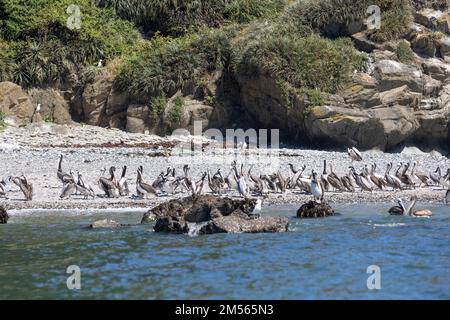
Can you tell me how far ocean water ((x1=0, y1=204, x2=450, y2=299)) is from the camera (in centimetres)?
1180

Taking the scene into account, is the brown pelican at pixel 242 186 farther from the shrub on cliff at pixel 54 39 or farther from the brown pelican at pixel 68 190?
the shrub on cliff at pixel 54 39

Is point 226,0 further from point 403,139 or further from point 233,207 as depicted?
point 233,207

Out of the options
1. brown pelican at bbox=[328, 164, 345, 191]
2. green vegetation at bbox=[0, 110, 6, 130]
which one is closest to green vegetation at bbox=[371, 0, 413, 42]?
brown pelican at bbox=[328, 164, 345, 191]

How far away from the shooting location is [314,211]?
701 inches

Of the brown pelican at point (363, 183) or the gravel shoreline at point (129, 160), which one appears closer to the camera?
the gravel shoreline at point (129, 160)

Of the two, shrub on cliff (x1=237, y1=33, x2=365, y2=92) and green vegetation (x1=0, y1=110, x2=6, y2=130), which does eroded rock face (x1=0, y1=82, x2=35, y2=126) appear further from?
shrub on cliff (x1=237, y1=33, x2=365, y2=92)

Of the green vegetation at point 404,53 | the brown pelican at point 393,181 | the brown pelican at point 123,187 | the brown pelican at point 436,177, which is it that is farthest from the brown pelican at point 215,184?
the green vegetation at point 404,53

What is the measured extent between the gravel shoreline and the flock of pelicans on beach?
24cm

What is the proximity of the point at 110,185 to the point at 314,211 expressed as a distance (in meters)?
5.03

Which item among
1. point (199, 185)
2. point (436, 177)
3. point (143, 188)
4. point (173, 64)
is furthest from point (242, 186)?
point (173, 64)

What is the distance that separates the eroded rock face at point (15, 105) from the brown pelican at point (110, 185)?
28.7 feet

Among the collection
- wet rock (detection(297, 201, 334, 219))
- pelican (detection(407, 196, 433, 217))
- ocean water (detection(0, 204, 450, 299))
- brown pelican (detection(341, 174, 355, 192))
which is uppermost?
brown pelican (detection(341, 174, 355, 192))

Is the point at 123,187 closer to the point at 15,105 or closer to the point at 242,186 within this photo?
the point at 242,186

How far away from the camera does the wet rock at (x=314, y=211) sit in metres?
17.7
